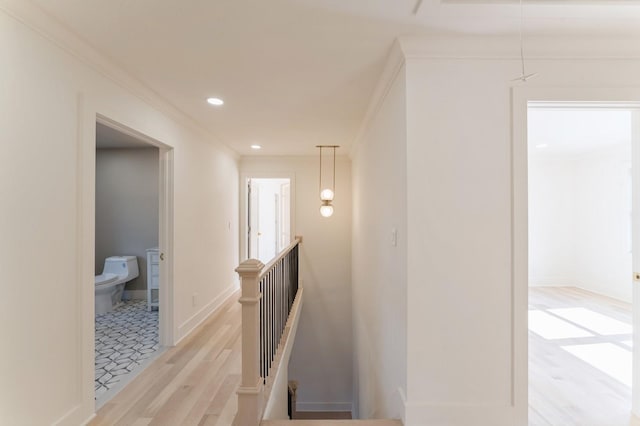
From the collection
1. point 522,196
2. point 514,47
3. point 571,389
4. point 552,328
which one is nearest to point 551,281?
point 552,328

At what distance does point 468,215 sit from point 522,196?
34cm

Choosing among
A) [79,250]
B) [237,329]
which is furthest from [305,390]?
[79,250]

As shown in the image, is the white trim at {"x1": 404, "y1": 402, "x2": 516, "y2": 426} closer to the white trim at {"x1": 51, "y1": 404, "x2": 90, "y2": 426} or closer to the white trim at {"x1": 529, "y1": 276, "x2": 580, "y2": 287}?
the white trim at {"x1": 51, "y1": 404, "x2": 90, "y2": 426}

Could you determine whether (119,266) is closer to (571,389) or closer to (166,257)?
(166,257)

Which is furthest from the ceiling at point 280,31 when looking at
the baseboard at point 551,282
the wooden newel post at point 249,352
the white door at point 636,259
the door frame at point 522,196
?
the baseboard at point 551,282

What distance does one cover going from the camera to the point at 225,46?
1.80m

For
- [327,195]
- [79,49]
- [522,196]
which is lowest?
[522,196]

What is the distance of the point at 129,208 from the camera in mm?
4781

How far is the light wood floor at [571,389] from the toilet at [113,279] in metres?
4.95

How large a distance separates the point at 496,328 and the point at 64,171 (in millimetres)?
2758

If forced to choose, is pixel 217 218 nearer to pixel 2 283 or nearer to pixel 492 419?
pixel 2 283

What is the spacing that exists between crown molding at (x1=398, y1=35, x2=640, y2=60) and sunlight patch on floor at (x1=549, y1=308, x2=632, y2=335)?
3.47 meters

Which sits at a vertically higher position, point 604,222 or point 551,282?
point 604,222

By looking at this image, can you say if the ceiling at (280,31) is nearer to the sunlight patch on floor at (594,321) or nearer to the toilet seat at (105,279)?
the toilet seat at (105,279)
